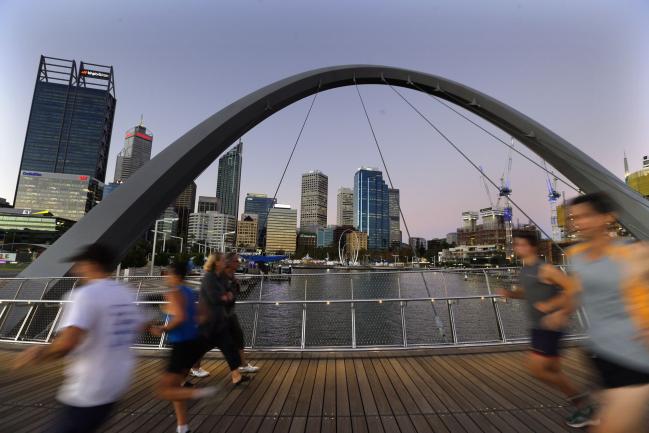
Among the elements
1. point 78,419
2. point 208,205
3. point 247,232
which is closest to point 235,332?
point 78,419

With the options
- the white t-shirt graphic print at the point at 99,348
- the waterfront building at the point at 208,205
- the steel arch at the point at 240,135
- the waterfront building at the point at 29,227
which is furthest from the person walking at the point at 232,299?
the waterfront building at the point at 208,205

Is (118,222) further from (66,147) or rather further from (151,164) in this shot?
(66,147)

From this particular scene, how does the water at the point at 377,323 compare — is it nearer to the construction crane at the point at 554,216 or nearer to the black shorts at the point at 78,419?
the black shorts at the point at 78,419

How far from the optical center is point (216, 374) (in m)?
5.05

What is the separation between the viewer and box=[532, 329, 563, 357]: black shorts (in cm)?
301

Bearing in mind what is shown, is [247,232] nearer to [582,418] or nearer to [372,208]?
[372,208]

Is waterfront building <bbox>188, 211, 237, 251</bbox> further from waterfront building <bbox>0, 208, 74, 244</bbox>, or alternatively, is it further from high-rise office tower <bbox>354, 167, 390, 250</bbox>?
high-rise office tower <bbox>354, 167, 390, 250</bbox>

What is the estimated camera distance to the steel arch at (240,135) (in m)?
6.09

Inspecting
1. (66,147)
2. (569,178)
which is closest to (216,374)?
(569,178)

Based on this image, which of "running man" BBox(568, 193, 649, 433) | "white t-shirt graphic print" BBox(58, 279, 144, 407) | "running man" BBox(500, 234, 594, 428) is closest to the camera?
"running man" BBox(568, 193, 649, 433)

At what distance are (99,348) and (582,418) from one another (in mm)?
4670

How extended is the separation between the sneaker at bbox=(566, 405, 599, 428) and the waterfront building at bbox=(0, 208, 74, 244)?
134 meters

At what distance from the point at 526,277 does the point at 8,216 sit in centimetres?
15495

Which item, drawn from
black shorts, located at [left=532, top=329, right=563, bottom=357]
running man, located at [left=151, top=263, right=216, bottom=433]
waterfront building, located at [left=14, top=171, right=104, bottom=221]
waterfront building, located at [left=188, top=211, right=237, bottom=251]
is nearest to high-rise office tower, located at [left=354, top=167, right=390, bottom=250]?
waterfront building, located at [left=188, top=211, right=237, bottom=251]
